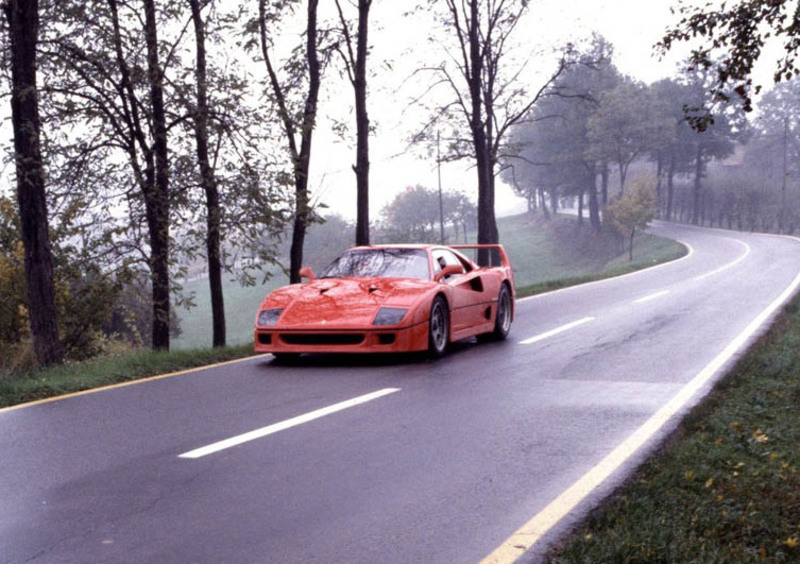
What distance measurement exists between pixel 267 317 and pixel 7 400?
2901 mm

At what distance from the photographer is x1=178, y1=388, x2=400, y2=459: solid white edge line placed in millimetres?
5492

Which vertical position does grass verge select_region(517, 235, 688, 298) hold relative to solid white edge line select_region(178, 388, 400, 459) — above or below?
below

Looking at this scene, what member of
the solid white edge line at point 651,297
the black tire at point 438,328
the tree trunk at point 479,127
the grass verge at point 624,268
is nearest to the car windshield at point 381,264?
the black tire at point 438,328

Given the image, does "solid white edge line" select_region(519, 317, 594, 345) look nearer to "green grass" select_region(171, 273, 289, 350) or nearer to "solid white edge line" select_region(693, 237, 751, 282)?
"solid white edge line" select_region(693, 237, 751, 282)

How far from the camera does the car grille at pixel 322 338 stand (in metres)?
9.24

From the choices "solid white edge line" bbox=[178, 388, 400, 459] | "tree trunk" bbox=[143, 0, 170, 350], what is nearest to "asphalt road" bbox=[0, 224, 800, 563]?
"solid white edge line" bbox=[178, 388, 400, 459]

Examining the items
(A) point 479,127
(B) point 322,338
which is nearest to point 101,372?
(B) point 322,338

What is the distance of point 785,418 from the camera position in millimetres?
6578

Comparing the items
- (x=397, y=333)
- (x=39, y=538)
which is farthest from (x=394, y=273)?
(x=39, y=538)

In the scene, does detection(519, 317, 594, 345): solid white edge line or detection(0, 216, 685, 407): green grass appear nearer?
detection(0, 216, 685, 407): green grass

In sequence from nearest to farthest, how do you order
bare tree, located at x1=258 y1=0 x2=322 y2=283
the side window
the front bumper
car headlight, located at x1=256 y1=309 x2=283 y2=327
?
1. the front bumper
2. car headlight, located at x1=256 y1=309 x2=283 y2=327
3. the side window
4. bare tree, located at x1=258 y1=0 x2=322 y2=283

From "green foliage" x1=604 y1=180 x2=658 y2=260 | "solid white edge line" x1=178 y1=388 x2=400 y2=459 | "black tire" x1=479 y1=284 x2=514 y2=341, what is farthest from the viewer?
"green foliage" x1=604 y1=180 x2=658 y2=260

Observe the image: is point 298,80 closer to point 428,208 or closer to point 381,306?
point 381,306

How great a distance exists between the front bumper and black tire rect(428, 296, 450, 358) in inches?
11.0
